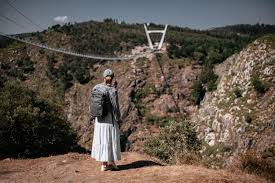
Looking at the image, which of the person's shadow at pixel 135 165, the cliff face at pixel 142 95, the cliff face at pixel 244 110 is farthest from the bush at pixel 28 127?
the cliff face at pixel 142 95

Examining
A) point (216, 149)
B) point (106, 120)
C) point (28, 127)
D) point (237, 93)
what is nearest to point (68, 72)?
point (237, 93)

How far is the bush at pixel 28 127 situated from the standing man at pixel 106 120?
18.1 feet

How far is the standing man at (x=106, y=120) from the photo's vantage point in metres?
8.91

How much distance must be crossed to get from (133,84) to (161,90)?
6.40 metres

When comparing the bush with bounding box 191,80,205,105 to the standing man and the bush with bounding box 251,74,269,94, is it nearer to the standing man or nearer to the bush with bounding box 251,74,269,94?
the bush with bounding box 251,74,269,94

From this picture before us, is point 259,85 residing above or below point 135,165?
above

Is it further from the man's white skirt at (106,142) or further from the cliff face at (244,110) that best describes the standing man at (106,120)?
the cliff face at (244,110)

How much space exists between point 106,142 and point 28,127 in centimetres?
659

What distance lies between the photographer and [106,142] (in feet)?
29.5

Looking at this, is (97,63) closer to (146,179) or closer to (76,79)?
(76,79)

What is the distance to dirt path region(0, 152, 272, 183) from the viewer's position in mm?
8273

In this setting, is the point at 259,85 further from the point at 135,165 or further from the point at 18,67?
the point at 18,67

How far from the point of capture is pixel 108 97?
902 cm

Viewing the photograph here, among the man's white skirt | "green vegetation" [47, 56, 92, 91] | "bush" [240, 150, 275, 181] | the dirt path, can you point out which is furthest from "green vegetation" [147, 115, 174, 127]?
the man's white skirt
